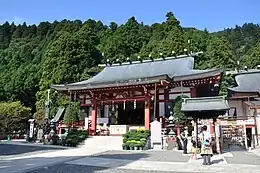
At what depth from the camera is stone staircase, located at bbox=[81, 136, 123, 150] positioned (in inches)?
671

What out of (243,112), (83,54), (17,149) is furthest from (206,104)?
(83,54)

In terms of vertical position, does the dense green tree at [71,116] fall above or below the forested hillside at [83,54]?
below

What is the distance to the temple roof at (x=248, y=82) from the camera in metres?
24.0

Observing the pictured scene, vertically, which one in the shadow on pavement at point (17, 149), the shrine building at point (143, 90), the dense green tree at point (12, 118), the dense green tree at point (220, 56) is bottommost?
the shadow on pavement at point (17, 149)

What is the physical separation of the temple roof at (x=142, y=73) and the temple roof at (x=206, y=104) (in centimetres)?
391

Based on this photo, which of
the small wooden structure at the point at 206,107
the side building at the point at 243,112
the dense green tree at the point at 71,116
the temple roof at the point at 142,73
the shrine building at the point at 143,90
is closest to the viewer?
the small wooden structure at the point at 206,107

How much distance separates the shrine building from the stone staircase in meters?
1.49

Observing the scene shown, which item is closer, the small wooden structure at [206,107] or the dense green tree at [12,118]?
the small wooden structure at [206,107]

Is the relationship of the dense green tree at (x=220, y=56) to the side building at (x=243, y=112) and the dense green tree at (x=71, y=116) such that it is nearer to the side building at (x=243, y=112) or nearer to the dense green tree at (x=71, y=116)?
the side building at (x=243, y=112)

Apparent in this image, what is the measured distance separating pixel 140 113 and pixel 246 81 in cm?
1078

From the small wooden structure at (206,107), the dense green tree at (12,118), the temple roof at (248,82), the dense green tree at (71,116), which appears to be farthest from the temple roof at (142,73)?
the dense green tree at (12,118)

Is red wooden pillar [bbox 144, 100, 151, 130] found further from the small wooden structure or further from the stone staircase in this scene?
the small wooden structure

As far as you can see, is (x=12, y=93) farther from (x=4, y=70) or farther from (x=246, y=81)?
(x=246, y=81)

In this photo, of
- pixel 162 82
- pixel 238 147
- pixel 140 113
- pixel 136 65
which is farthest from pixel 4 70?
pixel 238 147
